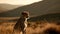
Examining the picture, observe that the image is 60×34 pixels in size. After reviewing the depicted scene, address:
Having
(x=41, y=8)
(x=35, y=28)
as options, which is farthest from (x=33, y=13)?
(x=35, y=28)

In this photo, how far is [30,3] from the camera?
147 inches

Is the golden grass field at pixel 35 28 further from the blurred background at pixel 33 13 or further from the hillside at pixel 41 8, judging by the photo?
the hillside at pixel 41 8

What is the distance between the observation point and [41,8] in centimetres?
369

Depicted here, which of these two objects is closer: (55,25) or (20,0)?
(55,25)

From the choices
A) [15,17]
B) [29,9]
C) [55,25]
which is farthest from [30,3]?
[55,25]

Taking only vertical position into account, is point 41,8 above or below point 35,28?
above

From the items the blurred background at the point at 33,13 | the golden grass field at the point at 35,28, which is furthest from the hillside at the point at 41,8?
the golden grass field at the point at 35,28

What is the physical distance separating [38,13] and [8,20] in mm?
A: 536

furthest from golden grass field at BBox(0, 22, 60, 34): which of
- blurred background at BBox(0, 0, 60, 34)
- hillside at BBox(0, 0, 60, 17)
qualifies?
hillside at BBox(0, 0, 60, 17)

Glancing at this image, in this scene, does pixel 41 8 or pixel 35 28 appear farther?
pixel 41 8

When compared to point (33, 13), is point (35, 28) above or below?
below

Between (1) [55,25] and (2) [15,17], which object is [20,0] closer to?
(2) [15,17]

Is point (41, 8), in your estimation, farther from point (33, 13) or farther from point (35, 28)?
point (35, 28)

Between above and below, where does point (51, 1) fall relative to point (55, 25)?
above
